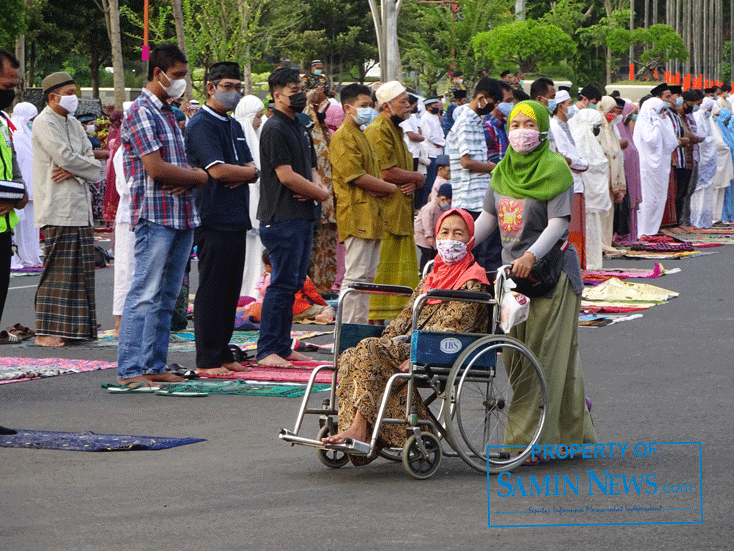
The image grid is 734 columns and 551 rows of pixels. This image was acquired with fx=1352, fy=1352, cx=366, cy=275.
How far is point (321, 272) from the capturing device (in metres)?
13.2

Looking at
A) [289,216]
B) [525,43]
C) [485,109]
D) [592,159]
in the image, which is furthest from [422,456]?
[525,43]

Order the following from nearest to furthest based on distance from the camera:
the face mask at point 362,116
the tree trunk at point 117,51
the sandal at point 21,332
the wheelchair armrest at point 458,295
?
the wheelchair armrest at point 458,295 < the face mask at point 362,116 < the sandal at point 21,332 < the tree trunk at point 117,51

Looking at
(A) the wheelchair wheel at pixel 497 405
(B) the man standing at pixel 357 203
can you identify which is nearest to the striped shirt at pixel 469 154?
(B) the man standing at pixel 357 203

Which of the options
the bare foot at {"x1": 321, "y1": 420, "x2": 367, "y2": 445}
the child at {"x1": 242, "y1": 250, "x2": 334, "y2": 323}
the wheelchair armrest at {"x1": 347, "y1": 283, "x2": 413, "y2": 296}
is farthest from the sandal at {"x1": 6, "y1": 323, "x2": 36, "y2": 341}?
the bare foot at {"x1": 321, "y1": 420, "x2": 367, "y2": 445}

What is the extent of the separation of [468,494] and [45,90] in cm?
612

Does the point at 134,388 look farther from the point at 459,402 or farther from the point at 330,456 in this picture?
the point at 459,402

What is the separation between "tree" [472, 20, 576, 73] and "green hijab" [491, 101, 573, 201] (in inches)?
1582

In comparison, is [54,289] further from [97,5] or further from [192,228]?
[97,5]

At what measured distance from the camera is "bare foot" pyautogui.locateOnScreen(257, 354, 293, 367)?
9328mm

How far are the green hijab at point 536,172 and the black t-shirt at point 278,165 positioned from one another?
113 inches

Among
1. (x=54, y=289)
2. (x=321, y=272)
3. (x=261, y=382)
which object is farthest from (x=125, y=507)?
(x=321, y=272)

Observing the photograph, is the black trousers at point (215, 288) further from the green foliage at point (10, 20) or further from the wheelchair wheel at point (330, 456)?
the green foliage at point (10, 20)

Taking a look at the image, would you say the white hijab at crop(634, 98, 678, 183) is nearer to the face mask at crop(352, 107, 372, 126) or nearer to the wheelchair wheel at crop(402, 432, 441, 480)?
the face mask at crop(352, 107, 372, 126)

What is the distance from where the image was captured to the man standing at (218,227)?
8.94 meters
